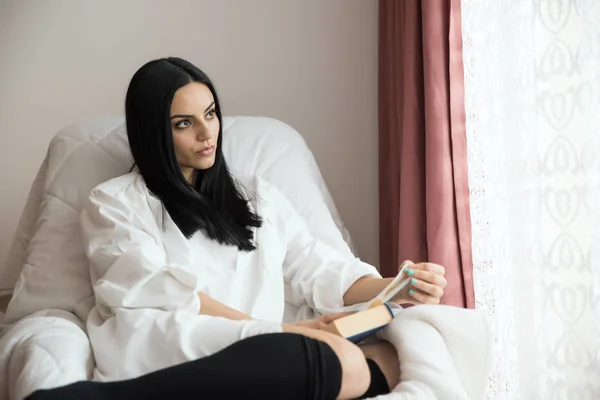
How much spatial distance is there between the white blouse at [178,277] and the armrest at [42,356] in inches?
1.3

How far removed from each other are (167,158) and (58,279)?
334mm

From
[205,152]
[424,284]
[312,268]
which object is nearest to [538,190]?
[424,284]

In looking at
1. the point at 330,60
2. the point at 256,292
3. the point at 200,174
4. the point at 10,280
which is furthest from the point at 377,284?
the point at 330,60

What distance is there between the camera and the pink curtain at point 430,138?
5.44ft

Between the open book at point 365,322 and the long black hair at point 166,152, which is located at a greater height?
the long black hair at point 166,152

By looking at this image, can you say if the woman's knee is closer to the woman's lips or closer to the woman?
the woman

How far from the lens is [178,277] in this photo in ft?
4.17

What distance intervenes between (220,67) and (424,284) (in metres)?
1.20

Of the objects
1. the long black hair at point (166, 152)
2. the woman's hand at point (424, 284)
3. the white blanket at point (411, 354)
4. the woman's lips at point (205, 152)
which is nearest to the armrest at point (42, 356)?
the white blanket at point (411, 354)

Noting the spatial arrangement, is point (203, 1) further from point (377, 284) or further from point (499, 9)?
point (377, 284)

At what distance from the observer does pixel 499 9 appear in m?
1.49

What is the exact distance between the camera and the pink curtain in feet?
5.44

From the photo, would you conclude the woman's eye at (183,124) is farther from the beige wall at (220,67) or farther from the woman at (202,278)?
the beige wall at (220,67)

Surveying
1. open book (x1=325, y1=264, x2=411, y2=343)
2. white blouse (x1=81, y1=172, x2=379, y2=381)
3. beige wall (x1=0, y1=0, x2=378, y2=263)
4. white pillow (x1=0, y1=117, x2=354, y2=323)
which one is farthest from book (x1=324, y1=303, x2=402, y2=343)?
beige wall (x1=0, y1=0, x2=378, y2=263)
